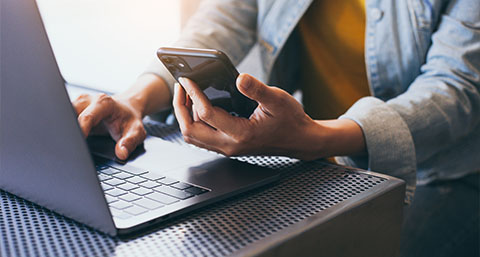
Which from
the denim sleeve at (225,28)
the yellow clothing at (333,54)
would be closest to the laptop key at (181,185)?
the denim sleeve at (225,28)

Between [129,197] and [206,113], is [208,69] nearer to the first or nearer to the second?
[206,113]

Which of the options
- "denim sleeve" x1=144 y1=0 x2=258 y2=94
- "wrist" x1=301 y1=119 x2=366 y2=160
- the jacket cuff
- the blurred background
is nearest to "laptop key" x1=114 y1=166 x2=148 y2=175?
"wrist" x1=301 y1=119 x2=366 y2=160

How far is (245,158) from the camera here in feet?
2.13

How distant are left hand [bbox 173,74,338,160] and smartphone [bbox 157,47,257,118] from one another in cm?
1

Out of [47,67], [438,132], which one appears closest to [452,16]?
[438,132]

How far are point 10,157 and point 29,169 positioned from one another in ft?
0.10

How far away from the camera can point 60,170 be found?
0.40 meters

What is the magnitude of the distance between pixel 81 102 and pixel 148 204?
34cm

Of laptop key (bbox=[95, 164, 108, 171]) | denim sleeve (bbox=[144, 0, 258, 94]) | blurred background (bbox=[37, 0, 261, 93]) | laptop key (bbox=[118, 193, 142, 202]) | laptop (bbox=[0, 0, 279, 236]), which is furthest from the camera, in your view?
blurred background (bbox=[37, 0, 261, 93])

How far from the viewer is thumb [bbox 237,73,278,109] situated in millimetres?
499

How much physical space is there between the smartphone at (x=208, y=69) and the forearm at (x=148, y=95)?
26 cm

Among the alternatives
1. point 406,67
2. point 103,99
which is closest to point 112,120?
point 103,99

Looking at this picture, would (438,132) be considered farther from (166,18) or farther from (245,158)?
(166,18)

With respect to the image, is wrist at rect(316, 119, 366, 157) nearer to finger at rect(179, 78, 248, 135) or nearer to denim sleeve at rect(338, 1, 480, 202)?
denim sleeve at rect(338, 1, 480, 202)
